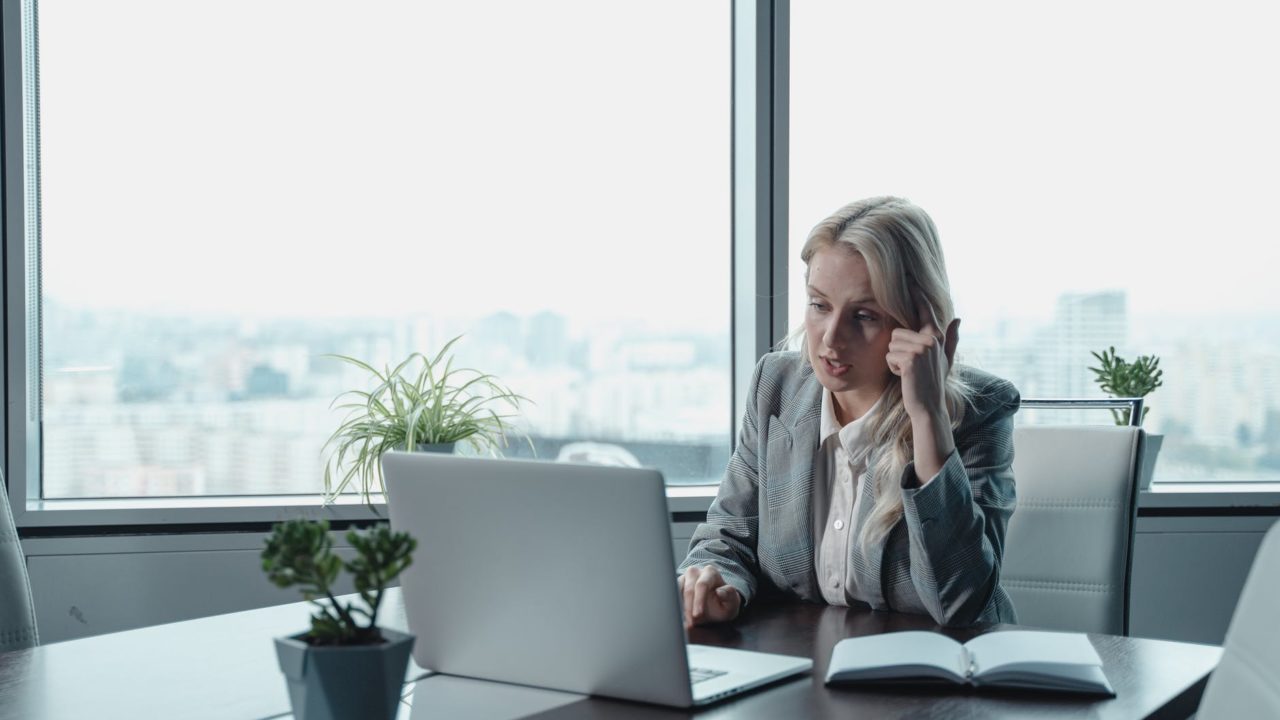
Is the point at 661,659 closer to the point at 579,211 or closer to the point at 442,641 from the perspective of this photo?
the point at 442,641

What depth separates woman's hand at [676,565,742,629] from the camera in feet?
4.89

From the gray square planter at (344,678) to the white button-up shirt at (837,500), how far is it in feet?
3.48

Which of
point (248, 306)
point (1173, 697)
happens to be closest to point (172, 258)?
point (248, 306)

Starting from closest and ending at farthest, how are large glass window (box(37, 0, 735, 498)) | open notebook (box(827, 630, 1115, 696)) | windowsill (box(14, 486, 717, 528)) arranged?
open notebook (box(827, 630, 1115, 696)) → windowsill (box(14, 486, 717, 528)) → large glass window (box(37, 0, 735, 498))

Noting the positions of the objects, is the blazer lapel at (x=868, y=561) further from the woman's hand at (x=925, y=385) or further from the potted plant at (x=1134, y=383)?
the potted plant at (x=1134, y=383)

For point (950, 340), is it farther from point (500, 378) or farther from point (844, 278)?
point (500, 378)

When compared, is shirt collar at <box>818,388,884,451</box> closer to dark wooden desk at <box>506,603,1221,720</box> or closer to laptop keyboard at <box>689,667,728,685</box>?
dark wooden desk at <box>506,603,1221,720</box>

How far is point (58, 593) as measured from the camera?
2615 millimetres

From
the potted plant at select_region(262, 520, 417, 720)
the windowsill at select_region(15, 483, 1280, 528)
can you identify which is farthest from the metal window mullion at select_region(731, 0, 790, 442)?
the potted plant at select_region(262, 520, 417, 720)

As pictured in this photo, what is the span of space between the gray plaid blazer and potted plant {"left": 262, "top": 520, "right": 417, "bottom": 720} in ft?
2.98

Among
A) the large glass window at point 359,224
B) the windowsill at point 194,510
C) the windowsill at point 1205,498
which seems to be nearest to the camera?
the windowsill at point 194,510

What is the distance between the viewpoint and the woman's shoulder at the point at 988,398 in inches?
68.9

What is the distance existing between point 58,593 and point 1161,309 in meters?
2.94

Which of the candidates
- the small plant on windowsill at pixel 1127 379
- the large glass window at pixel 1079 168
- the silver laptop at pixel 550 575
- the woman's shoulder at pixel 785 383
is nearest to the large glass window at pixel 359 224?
the large glass window at pixel 1079 168
